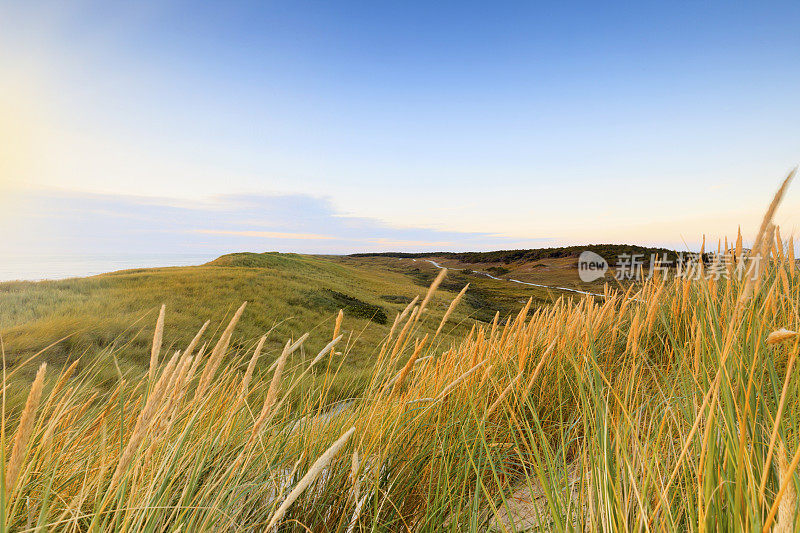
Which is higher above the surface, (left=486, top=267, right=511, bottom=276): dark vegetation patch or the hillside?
the hillside

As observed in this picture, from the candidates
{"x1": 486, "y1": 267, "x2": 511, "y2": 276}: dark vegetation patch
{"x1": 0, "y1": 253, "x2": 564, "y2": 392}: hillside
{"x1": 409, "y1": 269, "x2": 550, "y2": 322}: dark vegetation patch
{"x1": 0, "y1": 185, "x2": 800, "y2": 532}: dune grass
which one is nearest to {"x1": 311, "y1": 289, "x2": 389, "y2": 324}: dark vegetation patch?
{"x1": 0, "y1": 253, "x2": 564, "y2": 392}: hillside

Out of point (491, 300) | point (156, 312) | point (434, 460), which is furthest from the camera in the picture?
point (491, 300)

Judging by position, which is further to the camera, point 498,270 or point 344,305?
point 498,270

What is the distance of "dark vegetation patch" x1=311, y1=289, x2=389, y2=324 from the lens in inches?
709

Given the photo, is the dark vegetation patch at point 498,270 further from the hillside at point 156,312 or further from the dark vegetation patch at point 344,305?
the dark vegetation patch at point 344,305

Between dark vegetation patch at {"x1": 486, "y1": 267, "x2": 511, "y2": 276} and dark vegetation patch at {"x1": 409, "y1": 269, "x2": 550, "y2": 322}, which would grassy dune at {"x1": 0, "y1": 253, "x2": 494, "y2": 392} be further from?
dark vegetation patch at {"x1": 486, "y1": 267, "x2": 511, "y2": 276}

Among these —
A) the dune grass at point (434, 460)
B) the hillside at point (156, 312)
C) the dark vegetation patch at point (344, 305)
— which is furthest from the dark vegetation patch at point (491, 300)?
the dune grass at point (434, 460)

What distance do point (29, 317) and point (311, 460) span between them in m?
12.1

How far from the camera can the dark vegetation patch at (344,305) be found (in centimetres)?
1801

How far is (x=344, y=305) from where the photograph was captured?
1953 cm

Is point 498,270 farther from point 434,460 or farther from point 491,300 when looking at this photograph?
point 434,460

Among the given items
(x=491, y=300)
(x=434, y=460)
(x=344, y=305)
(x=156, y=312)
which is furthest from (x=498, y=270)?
(x=434, y=460)

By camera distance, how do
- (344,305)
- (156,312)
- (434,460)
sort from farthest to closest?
(344,305) < (156,312) < (434,460)

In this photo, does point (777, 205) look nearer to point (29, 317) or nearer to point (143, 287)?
point (29, 317)
